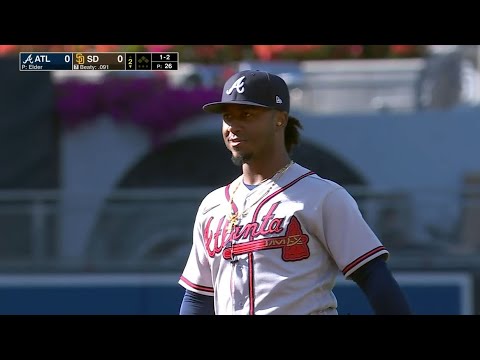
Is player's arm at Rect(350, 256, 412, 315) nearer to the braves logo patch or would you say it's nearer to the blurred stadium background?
the braves logo patch

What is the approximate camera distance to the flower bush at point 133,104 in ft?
27.6

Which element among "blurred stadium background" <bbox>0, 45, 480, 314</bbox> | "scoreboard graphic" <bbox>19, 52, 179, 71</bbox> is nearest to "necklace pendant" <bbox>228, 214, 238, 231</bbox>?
"scoreboard graphic" <bbox>19, 52, 179, 71</bbox>

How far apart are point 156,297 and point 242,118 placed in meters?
4.82

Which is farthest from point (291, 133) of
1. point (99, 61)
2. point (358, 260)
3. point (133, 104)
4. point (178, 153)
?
point (133, 104)

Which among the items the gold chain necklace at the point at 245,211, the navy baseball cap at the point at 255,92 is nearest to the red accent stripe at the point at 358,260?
the gold chain necklace at the point at 245,211

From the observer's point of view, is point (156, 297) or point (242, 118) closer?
point (242, 118)

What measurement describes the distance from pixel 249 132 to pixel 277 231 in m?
0.25

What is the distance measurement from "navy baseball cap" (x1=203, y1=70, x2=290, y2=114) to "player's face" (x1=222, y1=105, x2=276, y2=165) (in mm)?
20

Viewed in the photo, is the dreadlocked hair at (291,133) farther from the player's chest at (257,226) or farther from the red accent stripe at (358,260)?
the red accent stripe at (358,260)

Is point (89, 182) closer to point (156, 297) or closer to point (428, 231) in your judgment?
point (156, 297)

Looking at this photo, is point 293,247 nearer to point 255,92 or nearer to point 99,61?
point 255,92

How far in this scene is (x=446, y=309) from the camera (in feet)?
22.5

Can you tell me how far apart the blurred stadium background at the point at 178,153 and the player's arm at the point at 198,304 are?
4.56 meters
